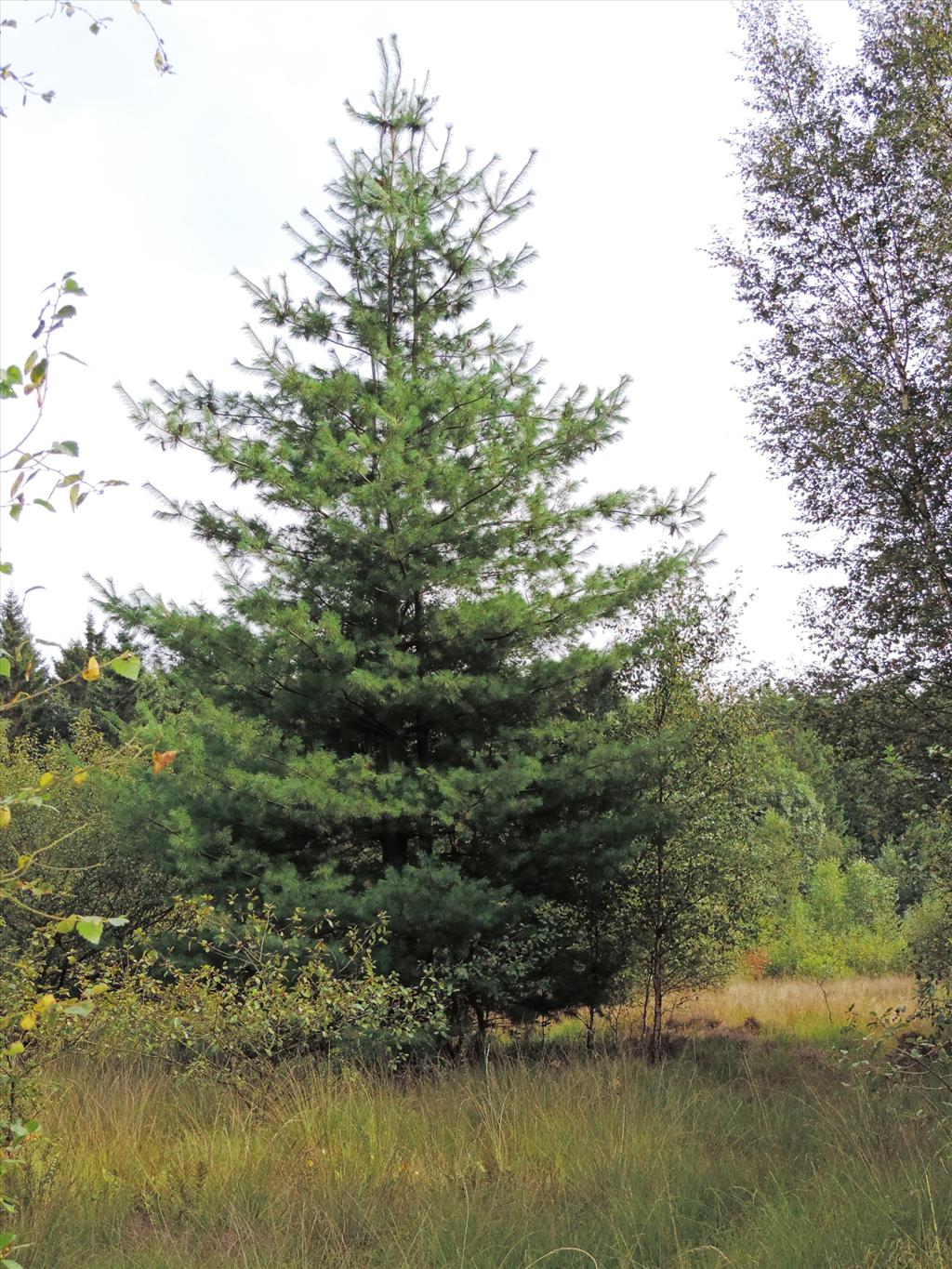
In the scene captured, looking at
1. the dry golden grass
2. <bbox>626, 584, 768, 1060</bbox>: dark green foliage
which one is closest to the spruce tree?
<bbox>626, 584, 768, 1060</bbox>: dark green foliage

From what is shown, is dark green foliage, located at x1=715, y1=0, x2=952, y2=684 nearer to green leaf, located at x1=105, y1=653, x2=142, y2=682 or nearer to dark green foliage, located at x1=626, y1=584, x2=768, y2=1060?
dark green foliage, located at x1=626, y1=584, x2=768, y2=1060

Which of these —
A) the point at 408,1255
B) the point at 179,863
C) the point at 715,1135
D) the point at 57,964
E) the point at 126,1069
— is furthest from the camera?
the point at 57,964

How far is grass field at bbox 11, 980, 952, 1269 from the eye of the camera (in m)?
3.89

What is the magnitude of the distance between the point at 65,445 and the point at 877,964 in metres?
18.7

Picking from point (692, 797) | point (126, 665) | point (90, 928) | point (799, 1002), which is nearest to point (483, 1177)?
point (90, 928)

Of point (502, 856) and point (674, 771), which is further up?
point (674, 771)

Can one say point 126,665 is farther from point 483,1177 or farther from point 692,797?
point 692,797

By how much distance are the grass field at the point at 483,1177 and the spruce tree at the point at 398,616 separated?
7.70 feet

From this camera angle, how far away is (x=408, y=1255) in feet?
12.7

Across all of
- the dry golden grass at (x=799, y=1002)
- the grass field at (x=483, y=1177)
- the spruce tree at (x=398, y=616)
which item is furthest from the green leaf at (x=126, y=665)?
the dry golden grass at (x=799, y=1002)

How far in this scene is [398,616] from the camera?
9336 millimetres

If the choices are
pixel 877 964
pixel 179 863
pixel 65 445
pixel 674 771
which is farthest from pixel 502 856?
pixel 877 964

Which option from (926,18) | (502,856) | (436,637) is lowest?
(502,856)

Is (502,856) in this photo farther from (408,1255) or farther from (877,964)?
(877,964)
